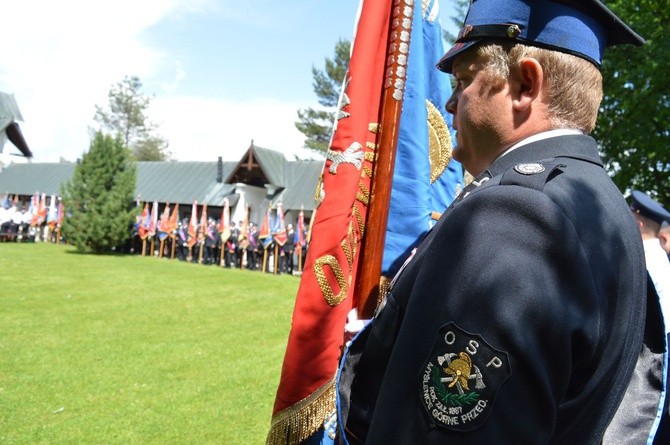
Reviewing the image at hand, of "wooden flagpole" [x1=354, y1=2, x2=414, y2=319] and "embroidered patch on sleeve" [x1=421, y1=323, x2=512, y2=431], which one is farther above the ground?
"wooden flagpole" [x1=354, y1=2, x2=414, y2=319]

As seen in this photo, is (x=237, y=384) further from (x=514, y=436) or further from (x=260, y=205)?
(x=260, y=205)

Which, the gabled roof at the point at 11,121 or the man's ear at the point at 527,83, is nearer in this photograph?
the man's ear at the point at 527,83

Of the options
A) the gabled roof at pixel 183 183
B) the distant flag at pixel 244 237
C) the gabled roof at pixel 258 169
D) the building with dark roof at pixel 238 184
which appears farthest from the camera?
the gabled roof at pixel 183 183

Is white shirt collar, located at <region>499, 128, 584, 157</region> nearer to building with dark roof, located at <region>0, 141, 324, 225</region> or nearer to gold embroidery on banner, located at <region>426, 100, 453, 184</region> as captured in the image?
gold embroidery on banner, located at <region>426, 100, 453, 184</region>

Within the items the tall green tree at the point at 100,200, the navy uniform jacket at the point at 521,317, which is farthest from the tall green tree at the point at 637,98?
the tall green tree at the point at 100,200

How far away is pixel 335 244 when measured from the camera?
2459 mm

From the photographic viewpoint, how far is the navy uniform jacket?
111cm

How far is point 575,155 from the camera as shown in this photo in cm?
143

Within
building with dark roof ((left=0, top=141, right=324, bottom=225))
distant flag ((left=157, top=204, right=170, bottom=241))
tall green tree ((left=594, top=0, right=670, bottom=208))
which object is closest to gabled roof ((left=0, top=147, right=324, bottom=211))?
building with dark roof ((left=0, top=141, right=324, bottom=225))

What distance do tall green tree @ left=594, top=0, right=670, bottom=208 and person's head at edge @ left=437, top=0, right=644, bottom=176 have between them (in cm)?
1605

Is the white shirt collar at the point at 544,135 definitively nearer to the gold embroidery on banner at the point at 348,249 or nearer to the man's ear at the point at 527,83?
the man's ear at the point at 527,83

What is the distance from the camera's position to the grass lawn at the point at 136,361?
5973 mm

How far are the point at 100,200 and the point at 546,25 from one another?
30043 millimetres

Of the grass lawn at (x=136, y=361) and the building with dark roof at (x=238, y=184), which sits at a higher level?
the building with dark roof at (x=238, y=184)
